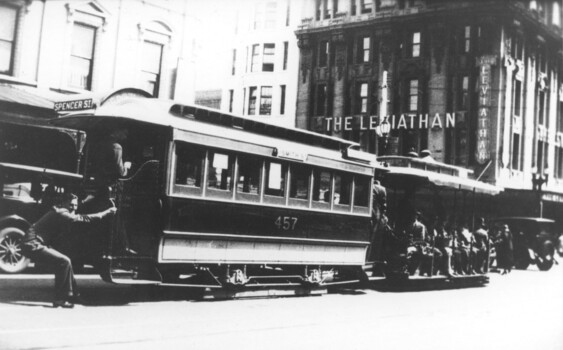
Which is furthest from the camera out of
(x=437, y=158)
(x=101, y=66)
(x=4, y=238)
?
(x=437, y=158)

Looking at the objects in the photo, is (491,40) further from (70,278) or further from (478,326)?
(70,278)

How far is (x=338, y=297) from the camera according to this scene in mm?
10836

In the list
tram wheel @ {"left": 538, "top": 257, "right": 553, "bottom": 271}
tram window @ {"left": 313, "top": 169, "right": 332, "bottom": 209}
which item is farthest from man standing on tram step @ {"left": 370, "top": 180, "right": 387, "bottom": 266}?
→ tram wheel @ {"left": 538, "top": 257, "right": 553, "bottom": 271}

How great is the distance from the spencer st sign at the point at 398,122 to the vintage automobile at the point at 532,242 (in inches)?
312

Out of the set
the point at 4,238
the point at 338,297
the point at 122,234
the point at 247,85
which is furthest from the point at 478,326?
the point at 247,85

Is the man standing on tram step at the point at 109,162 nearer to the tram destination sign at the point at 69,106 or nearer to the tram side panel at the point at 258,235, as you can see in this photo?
the tram side panel at the point at 258,235

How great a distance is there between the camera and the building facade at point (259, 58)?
37.6 ft

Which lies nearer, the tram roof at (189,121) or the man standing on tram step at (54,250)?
the man standing on tram step at (54,250)

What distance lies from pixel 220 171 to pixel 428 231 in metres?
6.68

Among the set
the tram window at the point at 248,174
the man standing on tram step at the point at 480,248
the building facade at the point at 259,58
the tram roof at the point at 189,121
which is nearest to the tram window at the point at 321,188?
the tram roof at the point at 189,121

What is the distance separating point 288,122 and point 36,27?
14569 millimetres

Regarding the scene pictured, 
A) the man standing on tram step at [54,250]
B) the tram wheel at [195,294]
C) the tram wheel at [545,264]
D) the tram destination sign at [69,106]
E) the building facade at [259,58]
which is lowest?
the tram wheel at [195,294]

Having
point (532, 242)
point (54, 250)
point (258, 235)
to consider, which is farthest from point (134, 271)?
point (532, 242)

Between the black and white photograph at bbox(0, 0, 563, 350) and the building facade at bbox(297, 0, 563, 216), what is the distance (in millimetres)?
5343
